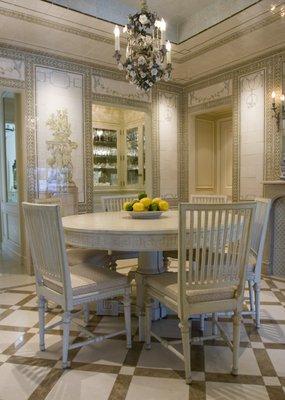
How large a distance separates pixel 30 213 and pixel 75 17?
91.2 inches

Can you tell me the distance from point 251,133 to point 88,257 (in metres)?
2.77

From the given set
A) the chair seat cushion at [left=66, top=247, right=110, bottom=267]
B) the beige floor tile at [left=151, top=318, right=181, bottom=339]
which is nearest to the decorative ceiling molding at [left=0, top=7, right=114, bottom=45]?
the chair seat cushion at [left=66, top=247, right=110, bottom=267]

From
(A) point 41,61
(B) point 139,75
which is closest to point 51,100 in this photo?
(A) point 41,61

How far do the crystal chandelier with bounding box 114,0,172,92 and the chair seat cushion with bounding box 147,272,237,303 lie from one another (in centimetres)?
141

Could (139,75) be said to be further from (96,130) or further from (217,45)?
(96,130)

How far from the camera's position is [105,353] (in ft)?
6.96

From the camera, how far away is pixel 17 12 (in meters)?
3.18

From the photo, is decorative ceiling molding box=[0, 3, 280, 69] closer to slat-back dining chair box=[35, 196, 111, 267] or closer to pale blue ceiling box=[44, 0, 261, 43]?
pale blue ceiling box=[44, 0, 261, 43]

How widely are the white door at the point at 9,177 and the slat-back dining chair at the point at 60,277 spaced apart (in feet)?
9.39

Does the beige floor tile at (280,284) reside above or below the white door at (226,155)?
below

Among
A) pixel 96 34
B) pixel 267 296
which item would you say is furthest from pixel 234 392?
pixel 96 34

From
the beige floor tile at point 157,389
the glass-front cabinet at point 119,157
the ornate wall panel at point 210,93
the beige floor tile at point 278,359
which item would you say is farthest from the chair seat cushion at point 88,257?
the ornate wall panel at point 210,93

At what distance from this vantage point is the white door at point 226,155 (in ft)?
19.7

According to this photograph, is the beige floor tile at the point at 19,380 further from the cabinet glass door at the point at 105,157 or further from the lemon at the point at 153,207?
the cabinet glass door at the point at 105,157
